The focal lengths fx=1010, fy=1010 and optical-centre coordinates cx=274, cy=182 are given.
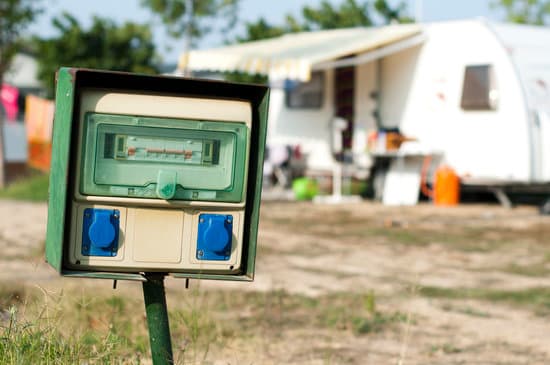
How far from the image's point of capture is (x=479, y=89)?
14578mm

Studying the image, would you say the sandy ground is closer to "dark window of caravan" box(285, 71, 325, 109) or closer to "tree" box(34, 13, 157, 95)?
"dark window of caravan" box(285, 71, 325, 109)

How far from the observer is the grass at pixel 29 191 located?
647 inches

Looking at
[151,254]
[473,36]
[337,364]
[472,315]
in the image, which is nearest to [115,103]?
[151,254]

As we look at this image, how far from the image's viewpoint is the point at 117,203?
2.93 m

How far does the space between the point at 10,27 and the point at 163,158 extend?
1818 centimetres

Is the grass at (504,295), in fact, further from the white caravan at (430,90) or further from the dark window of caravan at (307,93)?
the dark window of caravan at (307,93)

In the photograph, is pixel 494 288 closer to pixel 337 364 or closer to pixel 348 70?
pixel 337 364

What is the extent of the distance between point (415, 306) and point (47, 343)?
153 inches

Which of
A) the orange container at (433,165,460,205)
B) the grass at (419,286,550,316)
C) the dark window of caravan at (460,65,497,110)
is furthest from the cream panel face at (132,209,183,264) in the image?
the orange container at (433,165,460,205)

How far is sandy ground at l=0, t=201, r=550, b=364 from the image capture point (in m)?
5.61

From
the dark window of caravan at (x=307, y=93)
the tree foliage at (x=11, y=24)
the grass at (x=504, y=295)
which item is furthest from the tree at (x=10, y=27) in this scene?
the grass at (x=504, y=295)

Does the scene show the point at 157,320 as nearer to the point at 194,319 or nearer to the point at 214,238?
the point at 214,238

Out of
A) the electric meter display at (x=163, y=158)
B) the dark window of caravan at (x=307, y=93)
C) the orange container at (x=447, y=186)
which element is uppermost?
the dark window of caravan at (x=307, y=93)

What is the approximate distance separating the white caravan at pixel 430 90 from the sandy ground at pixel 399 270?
925 mm
